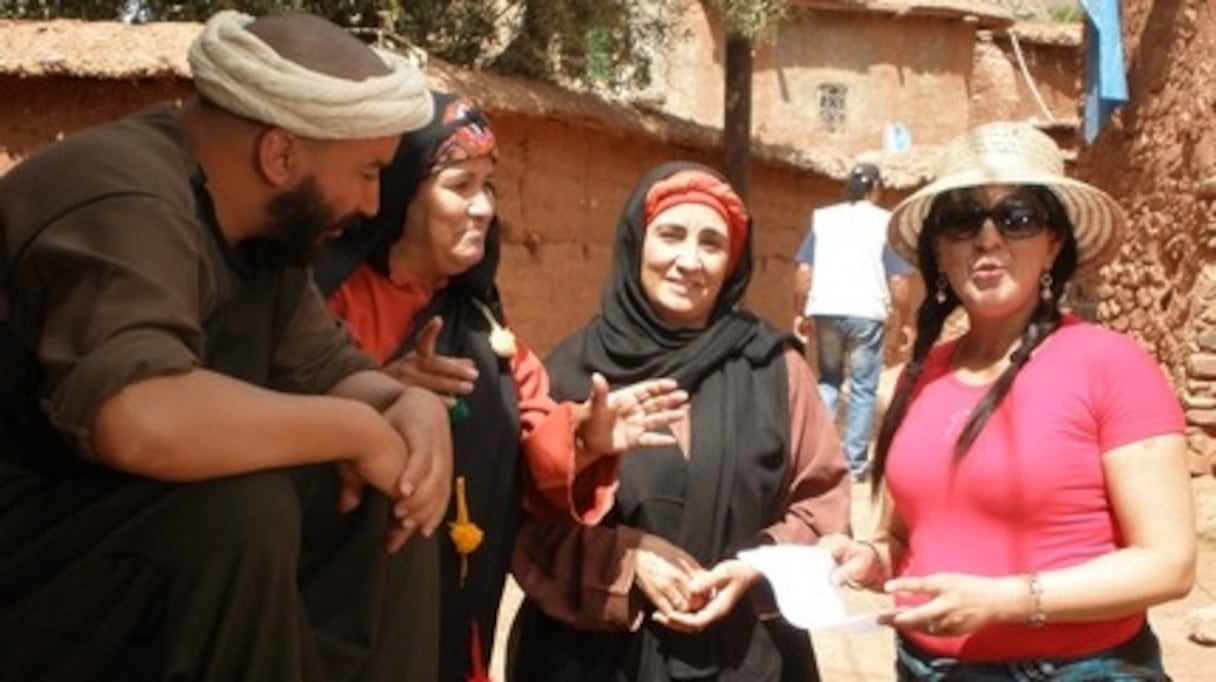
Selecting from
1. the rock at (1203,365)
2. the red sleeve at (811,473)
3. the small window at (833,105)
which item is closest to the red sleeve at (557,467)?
the red sleeve at (811,473)

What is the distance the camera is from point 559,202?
36.4 ft

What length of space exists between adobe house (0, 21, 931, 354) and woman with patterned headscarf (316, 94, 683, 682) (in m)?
5.57

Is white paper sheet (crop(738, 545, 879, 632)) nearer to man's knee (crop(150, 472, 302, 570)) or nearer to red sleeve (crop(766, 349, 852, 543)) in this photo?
red sleeve (crop(766, 349, 852, 543))

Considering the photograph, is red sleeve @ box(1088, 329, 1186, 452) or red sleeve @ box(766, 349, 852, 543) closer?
red sleeve @ box(1088, 329, 1186, 452)

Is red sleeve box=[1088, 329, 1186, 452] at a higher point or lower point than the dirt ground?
higher

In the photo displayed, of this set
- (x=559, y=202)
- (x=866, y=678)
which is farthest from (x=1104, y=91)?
(x=866, y=678)

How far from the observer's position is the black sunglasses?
2.96 m

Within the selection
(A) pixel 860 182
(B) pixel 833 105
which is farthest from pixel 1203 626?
(B) pixel 833 105

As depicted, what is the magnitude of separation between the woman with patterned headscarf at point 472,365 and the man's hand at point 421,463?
0.57 metres

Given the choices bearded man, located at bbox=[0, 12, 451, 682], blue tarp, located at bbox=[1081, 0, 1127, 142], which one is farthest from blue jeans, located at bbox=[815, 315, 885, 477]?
bearded man, located at bbox=[0, 12, 451, 682]

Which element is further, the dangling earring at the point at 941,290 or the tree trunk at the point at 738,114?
the tree trunk at the point at 738,114

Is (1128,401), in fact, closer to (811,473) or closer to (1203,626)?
(811,473)

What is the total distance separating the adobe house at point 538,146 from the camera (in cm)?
884

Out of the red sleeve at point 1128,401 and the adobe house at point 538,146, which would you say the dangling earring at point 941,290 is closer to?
the red sleeve at point 1128,401
